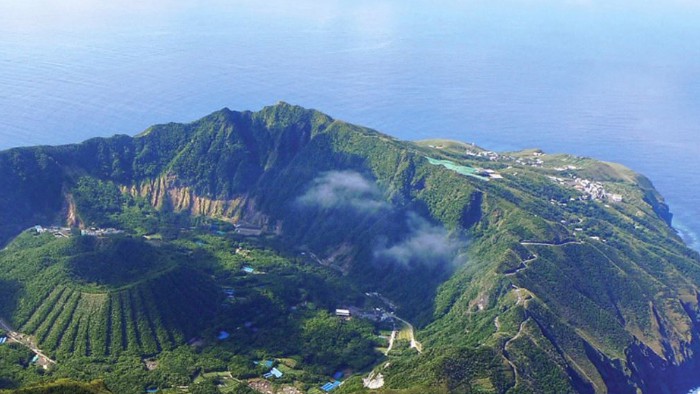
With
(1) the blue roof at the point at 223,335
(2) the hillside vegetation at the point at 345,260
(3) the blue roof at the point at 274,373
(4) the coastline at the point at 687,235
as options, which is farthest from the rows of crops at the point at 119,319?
(4) the coastline at the point at 687,235

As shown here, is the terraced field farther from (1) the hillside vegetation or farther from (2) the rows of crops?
(1) the hillside vegetation

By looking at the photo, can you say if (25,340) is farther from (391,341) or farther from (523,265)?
(523,265)

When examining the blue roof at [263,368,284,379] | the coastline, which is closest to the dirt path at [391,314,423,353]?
the blue roof at [263,368,284,379]

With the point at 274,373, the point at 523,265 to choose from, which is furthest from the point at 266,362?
the point at 523,265

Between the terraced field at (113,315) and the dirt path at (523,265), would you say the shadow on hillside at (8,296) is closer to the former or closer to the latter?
the terraced field at (113,315)

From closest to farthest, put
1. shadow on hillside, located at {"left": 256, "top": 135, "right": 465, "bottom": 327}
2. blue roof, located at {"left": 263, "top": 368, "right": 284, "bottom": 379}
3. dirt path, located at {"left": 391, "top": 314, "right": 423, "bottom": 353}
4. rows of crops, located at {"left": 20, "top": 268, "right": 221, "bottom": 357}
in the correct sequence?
blue roof, located at {"left": 263, "top": 368, "right": 284, "bottom": 379}
rows of crops, located at {"left": 20, "top": 268, "right": 221, "bottom": 357}
dirt path, located at {"left": 391, "top": 314, "right": 423, "bottom": 353}
shadow on hillside, located at {"left": 256, "top": 135, "right": 465, "bottom": 327}

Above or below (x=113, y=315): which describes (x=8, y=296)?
below

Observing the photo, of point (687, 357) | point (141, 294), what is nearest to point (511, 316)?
point (687, 357)

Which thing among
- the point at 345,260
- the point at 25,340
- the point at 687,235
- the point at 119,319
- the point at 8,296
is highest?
the point at 119,319

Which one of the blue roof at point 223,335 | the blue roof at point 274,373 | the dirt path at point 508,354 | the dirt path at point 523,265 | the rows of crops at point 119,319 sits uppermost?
the dirt path at point 523,265

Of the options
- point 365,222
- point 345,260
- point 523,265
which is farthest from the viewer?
point 365,222
